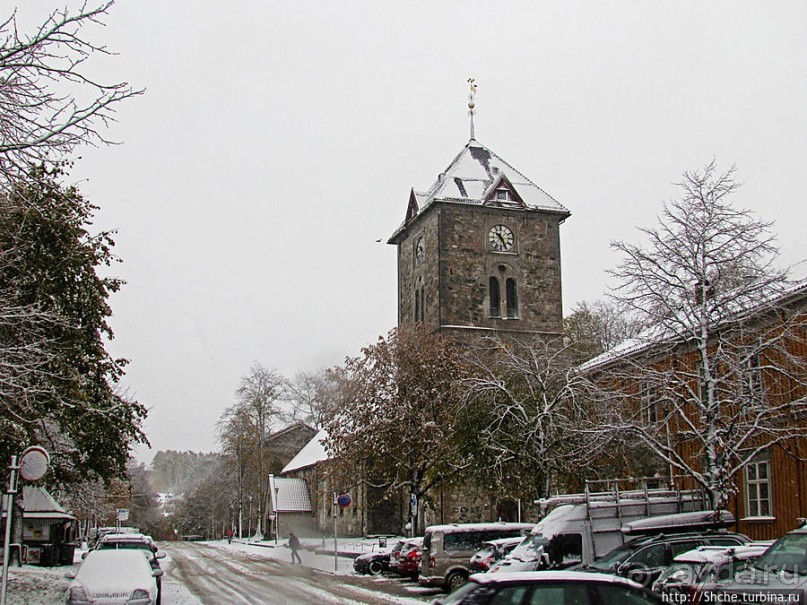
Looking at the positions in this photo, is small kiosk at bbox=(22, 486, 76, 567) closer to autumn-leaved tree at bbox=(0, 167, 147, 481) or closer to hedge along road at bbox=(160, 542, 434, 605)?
hedge along road at bbox=(160, 542, 434, 605)

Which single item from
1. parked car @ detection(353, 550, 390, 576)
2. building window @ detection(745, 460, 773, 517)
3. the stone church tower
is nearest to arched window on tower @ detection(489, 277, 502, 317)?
the stone church tower

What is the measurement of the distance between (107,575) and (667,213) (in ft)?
53.8

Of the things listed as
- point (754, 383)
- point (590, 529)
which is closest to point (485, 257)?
point (754, 383)

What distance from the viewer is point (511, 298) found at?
179ft

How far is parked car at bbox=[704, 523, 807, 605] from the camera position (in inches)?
479

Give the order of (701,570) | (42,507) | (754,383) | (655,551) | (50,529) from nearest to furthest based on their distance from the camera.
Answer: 1. (701,570)
2. (655,551)
3. (754,383)
4. (42,507)
5. (50,529)

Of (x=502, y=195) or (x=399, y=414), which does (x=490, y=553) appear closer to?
(x=399, y=414)

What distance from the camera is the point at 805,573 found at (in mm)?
12641

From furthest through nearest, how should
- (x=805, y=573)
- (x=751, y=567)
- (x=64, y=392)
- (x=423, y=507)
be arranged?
1. (x=423, y=507)
2. (x=64, y=392)
3. (x=751, y=567)
4. (x=805, y=573)

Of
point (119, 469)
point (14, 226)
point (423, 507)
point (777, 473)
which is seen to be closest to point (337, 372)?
point (423, 507)

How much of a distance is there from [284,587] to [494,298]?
3140 cm

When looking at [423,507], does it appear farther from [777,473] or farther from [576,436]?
[777,473]

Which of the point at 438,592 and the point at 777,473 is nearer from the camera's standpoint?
the point at 438,592

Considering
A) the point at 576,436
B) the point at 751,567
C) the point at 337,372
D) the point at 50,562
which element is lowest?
the point at 50,562
